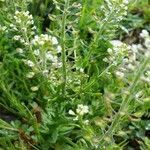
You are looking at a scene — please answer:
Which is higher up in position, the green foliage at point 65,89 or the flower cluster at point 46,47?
the flower cluster at point 46,47

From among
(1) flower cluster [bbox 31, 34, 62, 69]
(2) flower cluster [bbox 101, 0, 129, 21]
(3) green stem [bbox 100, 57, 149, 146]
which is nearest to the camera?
(3) green stem [bbox 100, 57, 149, 146]

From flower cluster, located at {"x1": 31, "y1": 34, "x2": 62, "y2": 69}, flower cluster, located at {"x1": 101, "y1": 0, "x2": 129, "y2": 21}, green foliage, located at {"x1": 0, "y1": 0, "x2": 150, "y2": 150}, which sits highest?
flower cluster, located at {"x1": 101, "y1": 0, "x2": 129, "y2": 21}

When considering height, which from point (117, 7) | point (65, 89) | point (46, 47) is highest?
point (117, 7)

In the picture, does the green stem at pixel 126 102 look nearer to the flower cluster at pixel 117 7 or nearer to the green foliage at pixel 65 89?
the green foliage at pixel 65 89

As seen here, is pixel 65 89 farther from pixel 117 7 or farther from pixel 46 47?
pixel 117 7

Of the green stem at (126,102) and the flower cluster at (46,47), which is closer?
the green stem at (126,102)

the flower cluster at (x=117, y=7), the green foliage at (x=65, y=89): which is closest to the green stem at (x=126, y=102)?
the green foliage at (x=65, y=89)

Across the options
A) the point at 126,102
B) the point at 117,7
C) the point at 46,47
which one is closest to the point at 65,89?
the point at 46,47

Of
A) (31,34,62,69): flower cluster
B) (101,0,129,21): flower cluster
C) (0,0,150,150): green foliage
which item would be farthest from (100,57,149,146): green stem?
(101,0,129,21): flower cluster

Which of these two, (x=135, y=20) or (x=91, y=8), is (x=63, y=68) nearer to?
(x=91, y=8)

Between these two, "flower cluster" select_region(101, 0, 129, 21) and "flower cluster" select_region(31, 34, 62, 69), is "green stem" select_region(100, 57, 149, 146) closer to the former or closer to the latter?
"flower cluster" select_region(31, 34, 62, 69)

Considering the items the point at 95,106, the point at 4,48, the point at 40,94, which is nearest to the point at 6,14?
the point at 4,48
